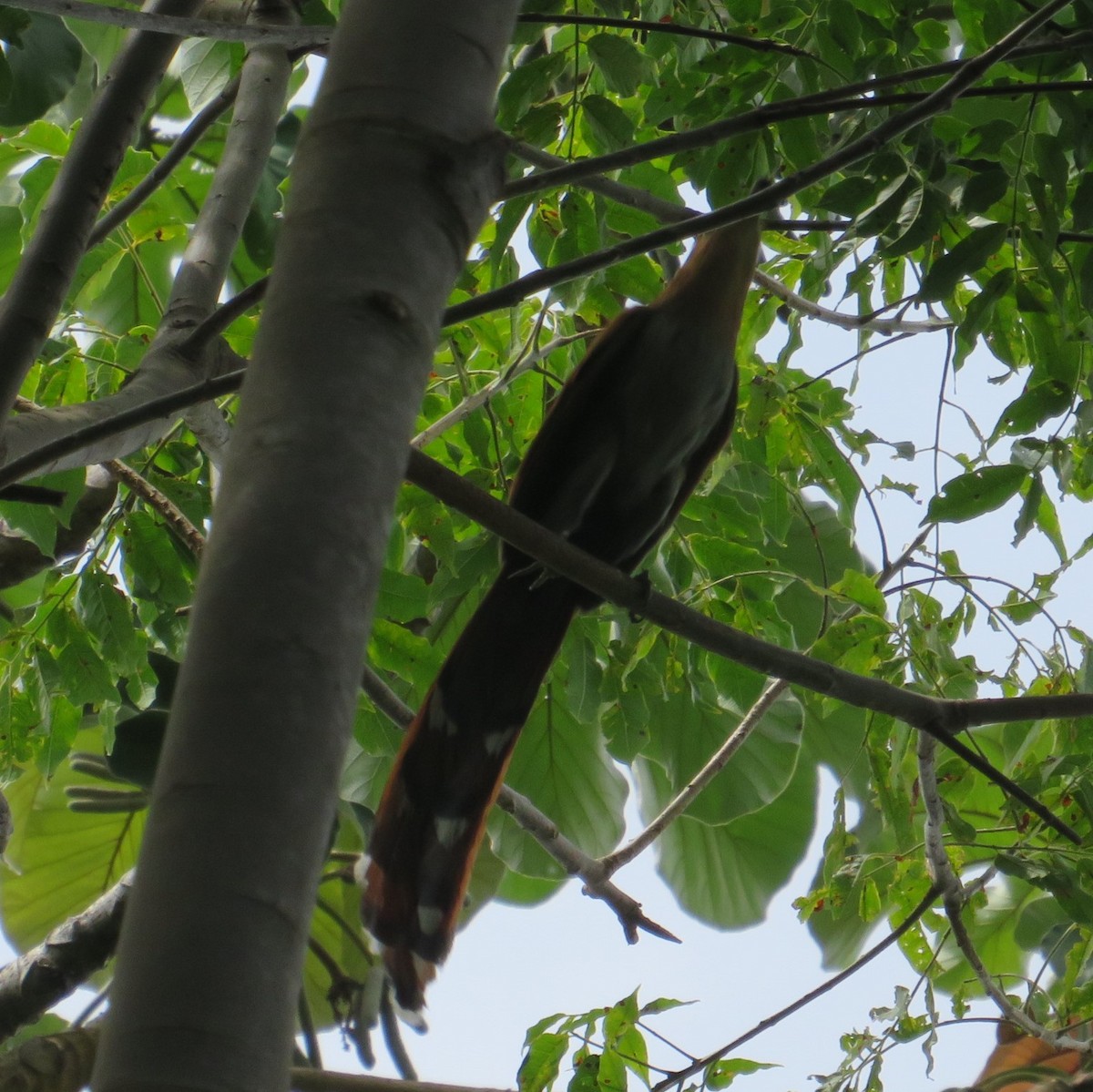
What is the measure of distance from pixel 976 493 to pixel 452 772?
2.61 ft

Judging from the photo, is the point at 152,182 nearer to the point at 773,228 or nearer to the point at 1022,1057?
the point at 773,228

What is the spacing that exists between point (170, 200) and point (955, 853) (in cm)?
210

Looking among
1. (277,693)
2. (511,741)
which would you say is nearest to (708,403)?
(511,741)

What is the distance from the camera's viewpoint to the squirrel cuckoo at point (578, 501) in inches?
61.4

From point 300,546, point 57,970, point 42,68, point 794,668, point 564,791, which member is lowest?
point 57,970

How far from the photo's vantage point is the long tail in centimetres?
142

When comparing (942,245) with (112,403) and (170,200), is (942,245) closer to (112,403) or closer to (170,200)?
→ (112,403)

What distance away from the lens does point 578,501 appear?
203 centimetres

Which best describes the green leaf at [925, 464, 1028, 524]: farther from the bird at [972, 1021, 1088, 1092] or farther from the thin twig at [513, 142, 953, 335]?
the bird at [972, 1021, 1088, 1092]

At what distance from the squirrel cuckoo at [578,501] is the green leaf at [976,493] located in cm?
60

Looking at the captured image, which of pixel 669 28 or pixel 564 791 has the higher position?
pixel 669 28

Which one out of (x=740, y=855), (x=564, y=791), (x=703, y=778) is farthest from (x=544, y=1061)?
(x=740, y=855)

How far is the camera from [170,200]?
2.57 m

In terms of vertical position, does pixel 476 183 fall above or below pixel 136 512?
below
